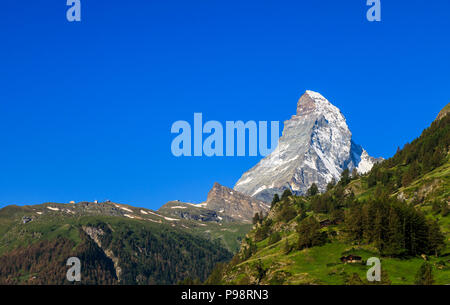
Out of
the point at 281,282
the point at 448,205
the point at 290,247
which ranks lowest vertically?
the point at 281,282

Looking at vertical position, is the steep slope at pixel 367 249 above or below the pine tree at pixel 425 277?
above

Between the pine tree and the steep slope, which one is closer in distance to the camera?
the pine tree

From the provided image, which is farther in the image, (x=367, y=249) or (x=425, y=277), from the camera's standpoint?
(x=367, y=249)

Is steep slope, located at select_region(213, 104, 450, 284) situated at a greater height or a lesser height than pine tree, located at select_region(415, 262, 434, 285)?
greater

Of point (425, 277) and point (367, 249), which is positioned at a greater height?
point (367, 249)

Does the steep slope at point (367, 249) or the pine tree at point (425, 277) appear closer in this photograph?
the pine tree at point (425, 277)
